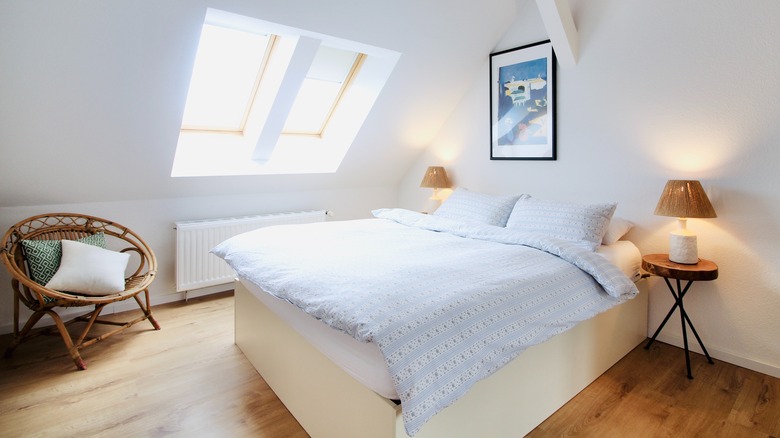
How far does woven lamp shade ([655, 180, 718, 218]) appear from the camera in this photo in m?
2.24

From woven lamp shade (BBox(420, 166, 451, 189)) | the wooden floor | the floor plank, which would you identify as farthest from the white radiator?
woven lamp shade (BBox(420, 166, 451, 189))

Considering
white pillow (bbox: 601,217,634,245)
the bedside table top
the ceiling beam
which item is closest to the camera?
the bedside table top

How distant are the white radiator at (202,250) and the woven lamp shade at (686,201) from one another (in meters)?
2.96

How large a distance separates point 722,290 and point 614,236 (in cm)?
65

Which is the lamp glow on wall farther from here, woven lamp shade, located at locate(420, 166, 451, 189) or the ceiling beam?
woven lamp shade, located at locate(420, 166, 451, 189)

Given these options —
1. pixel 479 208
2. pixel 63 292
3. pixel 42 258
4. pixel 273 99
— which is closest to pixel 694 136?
pixel 479 208

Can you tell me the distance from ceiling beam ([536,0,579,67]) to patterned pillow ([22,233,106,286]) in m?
3.38

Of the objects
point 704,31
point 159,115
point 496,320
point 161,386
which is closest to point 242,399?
point 161,386

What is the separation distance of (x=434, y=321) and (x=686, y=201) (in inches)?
69.0

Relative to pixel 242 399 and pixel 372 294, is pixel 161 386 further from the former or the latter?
pixel 372 294

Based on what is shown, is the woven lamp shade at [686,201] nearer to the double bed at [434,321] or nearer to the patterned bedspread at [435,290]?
the double bed at [434,321]

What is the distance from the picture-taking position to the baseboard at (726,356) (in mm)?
2316

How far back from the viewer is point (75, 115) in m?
2.42

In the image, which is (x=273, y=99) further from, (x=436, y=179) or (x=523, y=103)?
(x=523, y=103)
